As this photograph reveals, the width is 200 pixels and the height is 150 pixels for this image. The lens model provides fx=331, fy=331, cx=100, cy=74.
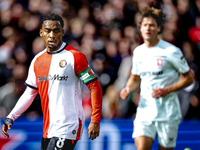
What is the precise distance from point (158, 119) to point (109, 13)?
449 centimetres

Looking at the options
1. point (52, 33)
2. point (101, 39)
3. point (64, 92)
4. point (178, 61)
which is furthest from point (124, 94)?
point (101, 39)

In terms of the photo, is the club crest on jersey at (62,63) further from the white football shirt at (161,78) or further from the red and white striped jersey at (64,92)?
the white football shirt at (161,78)

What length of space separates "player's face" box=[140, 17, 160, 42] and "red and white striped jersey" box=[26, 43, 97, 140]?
1.16m

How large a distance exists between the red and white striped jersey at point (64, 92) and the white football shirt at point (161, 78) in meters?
1.06

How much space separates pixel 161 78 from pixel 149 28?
0.62 m

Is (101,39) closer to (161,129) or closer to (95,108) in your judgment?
(161,129)

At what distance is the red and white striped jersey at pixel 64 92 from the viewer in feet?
10.2

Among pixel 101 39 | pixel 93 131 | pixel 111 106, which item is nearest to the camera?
pixel 93 131

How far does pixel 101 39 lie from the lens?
7.53 meters

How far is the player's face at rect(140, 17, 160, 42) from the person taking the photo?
4.02 meters

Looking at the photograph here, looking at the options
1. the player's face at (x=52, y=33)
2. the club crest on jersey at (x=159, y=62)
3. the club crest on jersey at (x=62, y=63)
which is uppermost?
the player's face at (x=52, y=33)

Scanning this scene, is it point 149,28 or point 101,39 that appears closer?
point 149,28

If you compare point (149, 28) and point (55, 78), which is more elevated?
point (149, 28)

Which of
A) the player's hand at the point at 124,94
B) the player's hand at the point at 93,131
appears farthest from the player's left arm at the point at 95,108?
the player's hand at the point at 124,94
